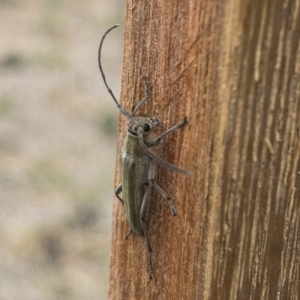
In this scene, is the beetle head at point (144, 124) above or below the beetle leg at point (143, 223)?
above

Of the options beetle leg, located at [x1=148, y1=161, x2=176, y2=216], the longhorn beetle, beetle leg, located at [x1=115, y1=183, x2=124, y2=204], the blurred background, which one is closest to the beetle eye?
the longhorn beetle

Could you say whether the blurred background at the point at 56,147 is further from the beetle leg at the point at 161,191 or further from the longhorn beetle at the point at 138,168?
the beetle leg at the point at 161,191

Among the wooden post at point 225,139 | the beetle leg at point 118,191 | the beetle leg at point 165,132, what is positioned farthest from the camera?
the beetle leg at point 118,191

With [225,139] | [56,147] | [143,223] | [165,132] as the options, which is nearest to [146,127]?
[165,132]

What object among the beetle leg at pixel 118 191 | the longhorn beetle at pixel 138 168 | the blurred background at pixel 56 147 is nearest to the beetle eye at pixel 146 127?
the longhorn beetle at pixel 138 168

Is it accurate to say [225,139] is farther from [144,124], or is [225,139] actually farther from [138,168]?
[138,168]

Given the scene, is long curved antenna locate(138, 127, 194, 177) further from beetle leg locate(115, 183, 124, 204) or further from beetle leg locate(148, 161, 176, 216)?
beetle leg locate(115, 183, 124, 204)
